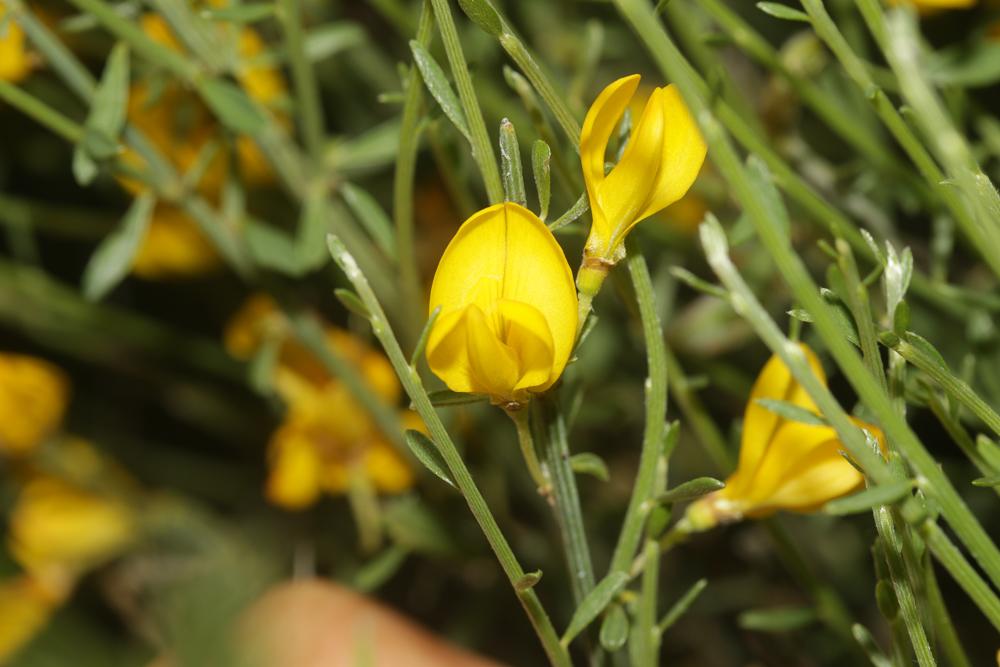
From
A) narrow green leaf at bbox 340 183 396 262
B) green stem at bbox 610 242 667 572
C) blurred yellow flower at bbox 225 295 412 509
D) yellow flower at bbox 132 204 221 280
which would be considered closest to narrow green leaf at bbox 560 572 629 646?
green stem at bbox 610 242 667 572

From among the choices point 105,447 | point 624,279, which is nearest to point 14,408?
point 105,447

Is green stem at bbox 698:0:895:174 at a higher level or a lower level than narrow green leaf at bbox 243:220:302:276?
higher

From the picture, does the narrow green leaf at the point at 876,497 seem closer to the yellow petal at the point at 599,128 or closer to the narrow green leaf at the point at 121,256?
the yellow petal at the point at 599,128

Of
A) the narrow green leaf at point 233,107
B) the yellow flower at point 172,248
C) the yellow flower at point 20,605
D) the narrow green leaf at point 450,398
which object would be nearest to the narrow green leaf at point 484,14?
the narrow green leaf at point 450,398

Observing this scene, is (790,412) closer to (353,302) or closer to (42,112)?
(353,302)

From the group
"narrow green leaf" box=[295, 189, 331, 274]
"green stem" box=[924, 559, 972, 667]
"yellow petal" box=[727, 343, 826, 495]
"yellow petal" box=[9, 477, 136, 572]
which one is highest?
"yellow petal" box=[727, 343, 826, 495]

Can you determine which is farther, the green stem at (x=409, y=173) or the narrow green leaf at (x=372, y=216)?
the narrow green leaf at (x=372, y=216)

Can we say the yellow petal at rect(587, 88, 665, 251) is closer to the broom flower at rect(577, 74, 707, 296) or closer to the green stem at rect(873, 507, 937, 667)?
the broom flower at rect(577, 74, 707, 296)
